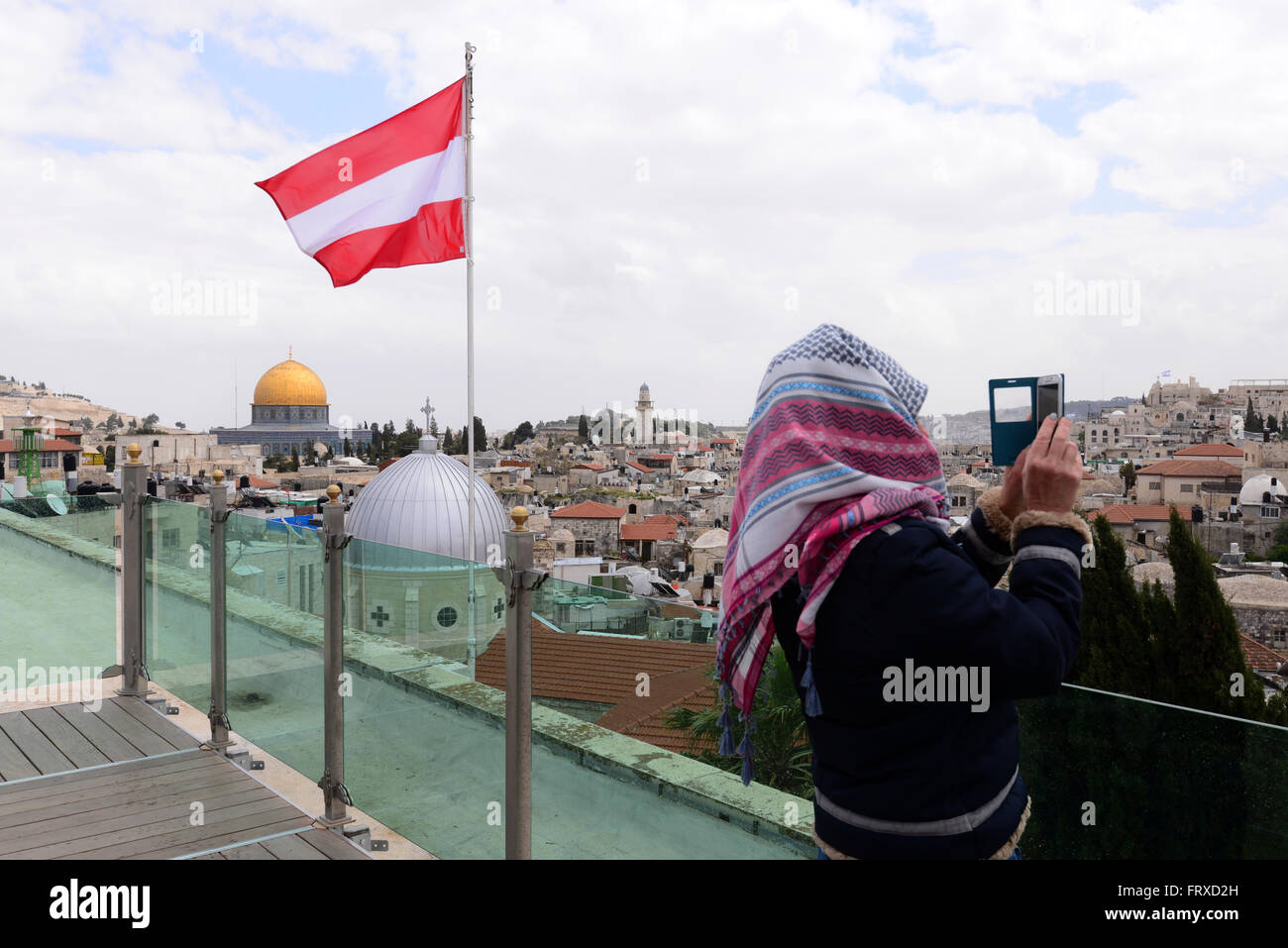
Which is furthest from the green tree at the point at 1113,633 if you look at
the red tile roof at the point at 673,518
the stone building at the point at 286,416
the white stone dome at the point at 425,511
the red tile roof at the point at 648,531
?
the stone building at the point at 286,416

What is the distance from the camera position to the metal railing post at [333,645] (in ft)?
11.8

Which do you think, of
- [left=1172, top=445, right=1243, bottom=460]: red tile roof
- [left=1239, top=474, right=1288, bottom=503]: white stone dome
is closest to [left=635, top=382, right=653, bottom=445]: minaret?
[left=1172, top=445, right=1243, bottom=460]: red tile roof

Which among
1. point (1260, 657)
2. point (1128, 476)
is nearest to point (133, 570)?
point (1260, 657)

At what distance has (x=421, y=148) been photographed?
8219mm

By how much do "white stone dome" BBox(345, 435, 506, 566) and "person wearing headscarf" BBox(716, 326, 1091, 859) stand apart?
17.2m

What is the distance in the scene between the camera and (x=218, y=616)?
14.6ft

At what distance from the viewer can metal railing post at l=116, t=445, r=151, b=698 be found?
194 inches

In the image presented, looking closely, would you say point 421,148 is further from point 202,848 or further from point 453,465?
point 453,465

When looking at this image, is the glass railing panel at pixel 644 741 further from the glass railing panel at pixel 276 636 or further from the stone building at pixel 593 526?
the stone building at pixel 593 526

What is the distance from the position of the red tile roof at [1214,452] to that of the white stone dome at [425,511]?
68328 millimetres

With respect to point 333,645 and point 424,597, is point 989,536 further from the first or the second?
point 333,645

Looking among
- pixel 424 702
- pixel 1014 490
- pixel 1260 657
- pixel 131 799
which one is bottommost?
pixel 1260 657

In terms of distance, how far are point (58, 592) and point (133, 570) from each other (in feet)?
4.30
